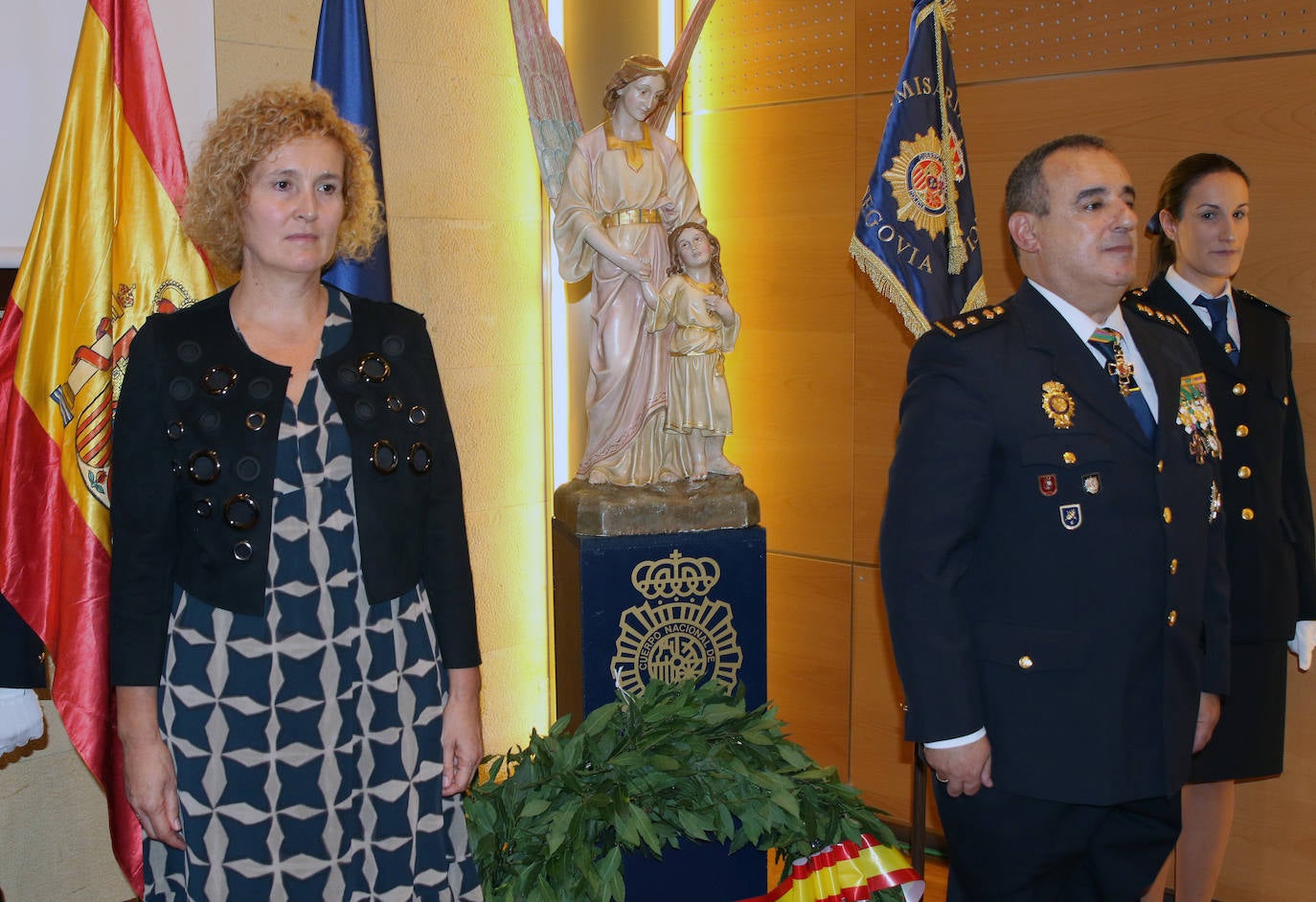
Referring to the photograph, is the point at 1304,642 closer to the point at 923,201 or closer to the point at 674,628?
the point at 923,201

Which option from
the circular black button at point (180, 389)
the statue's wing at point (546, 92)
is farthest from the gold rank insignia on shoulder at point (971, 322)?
the statue's wing at point (546, 92)

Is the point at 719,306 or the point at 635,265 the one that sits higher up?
the point at 635,265

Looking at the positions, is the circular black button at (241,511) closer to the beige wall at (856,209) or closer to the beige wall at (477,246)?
the beige wall at (477,246)

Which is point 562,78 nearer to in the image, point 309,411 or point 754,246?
point 754,246

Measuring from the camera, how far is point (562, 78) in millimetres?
3402

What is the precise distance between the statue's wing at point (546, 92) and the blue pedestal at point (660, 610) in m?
1.01

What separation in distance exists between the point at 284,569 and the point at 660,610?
62.0 inches

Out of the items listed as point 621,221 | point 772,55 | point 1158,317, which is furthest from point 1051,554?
point 772,55

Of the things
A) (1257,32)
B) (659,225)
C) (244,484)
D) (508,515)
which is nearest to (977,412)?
(244,484)

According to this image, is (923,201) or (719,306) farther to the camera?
(719,306)

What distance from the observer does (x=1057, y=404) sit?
6.15ft

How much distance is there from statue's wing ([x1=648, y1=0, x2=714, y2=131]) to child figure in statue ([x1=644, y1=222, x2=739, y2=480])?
14.7 inches

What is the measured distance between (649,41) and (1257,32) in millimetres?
1735

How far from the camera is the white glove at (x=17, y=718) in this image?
1.99 m
